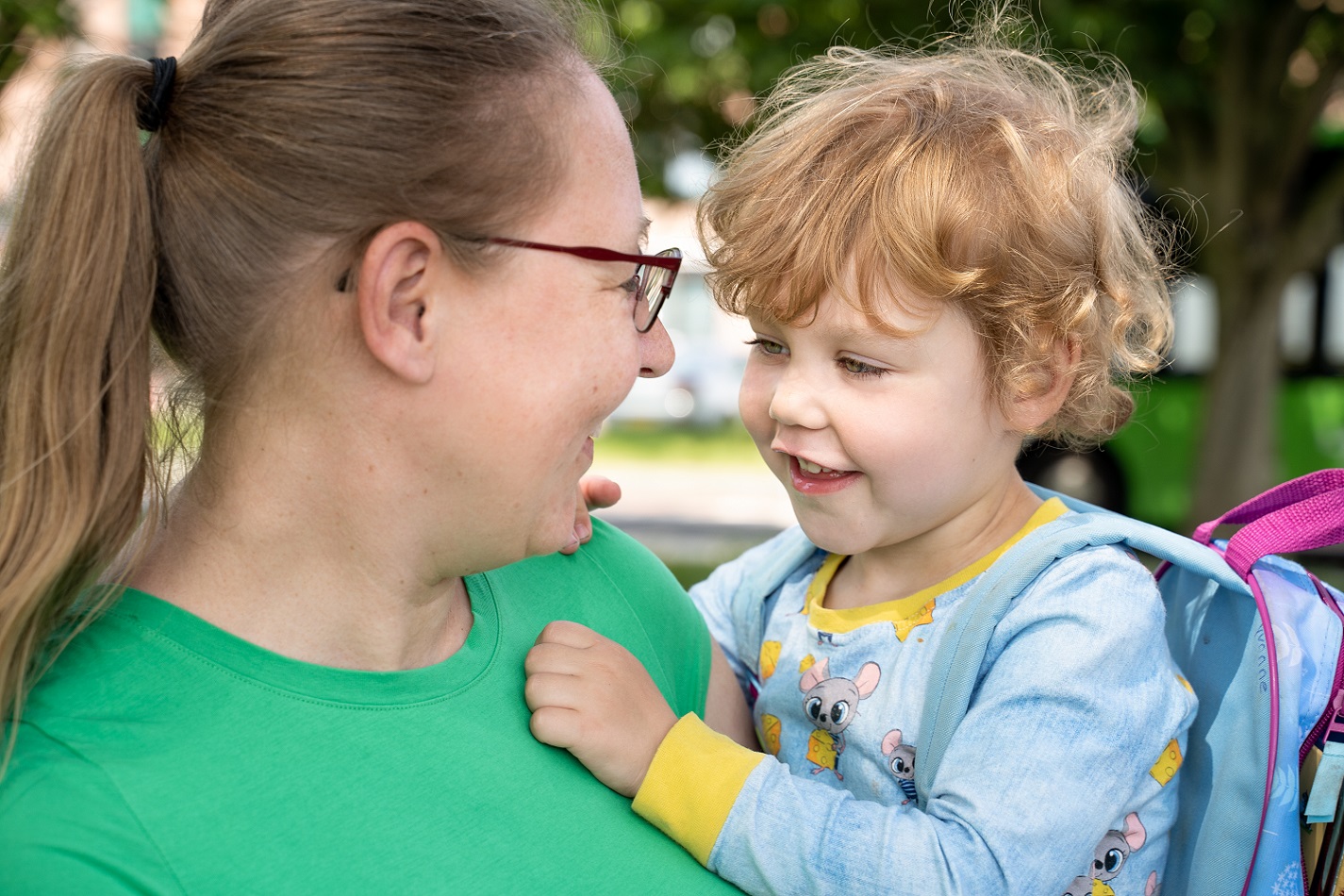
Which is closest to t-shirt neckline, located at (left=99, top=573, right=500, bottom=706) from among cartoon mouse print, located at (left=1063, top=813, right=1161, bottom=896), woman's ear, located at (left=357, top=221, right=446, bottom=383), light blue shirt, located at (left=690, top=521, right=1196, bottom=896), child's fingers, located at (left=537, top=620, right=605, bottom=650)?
child's fingers, located at (left=537, top=620, right=605, bottom=650)

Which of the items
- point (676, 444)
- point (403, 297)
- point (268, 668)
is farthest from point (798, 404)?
point (676, 444)

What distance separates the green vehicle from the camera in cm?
1001

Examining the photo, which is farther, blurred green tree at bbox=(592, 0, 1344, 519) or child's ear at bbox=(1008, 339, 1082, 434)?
blurred green tree at bbox=(592, 0, 1344, 519)

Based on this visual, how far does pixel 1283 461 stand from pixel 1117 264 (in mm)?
8797

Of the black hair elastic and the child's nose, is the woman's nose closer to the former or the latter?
the child's nose

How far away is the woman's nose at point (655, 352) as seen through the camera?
181 centimetres

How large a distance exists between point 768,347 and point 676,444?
54.6 feet

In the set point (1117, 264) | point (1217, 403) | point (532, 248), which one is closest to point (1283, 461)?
point (1217, 403)

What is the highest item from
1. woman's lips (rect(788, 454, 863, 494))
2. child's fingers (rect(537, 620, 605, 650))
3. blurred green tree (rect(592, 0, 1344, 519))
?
woman's lips (rect(788, 454, 863, 494))

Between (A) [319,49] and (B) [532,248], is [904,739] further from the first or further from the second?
(A) [319,49]

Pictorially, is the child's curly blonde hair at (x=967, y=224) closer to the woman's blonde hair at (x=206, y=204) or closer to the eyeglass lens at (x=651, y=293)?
the eyeglass lens at (x=651, y=293)

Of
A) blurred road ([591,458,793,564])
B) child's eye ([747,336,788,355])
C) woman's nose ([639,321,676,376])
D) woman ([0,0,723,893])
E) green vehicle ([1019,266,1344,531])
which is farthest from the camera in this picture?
blurred road ([591,458,793,564])

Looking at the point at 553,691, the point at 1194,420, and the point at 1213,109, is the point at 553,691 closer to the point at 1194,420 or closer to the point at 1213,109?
the point at 1213,109

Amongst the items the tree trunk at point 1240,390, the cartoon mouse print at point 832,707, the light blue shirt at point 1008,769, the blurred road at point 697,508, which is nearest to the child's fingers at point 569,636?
the light blue shirt at point 1008,769
